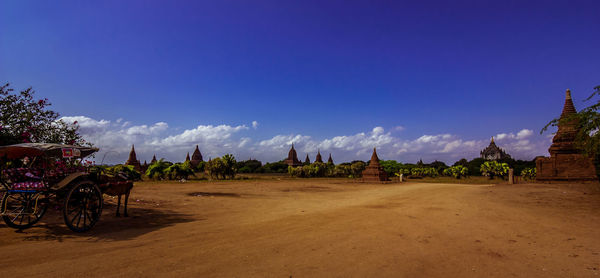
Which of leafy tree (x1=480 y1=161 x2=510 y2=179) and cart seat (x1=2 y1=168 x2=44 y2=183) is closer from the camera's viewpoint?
cart seat (x1=2 y1=168 x2=44 y2=183)

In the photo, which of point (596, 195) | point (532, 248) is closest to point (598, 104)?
point (596, 195)

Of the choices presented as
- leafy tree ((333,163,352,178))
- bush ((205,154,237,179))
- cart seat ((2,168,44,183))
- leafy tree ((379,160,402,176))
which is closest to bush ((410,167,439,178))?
leafy tree ((379,160,402,176))

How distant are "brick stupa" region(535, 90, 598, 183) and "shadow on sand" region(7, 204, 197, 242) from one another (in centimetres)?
2580

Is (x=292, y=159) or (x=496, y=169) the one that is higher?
(x=292, y=159)

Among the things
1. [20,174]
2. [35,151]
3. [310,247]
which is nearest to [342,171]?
[310,247]

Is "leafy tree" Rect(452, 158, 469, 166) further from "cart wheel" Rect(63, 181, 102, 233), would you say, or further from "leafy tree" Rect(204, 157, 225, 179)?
"cart wheel" Rect(63, 181, 102, 233)

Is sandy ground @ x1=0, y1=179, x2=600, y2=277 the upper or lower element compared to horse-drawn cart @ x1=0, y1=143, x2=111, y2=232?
lower

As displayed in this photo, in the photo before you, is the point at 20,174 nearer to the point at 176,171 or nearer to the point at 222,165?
the point at 176,171

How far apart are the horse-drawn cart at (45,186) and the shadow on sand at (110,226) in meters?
0.22

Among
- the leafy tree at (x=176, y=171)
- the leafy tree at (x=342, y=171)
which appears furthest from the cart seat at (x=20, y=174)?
the leafy tree at (x=342, y=171)

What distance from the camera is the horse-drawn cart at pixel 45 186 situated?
18.5ft

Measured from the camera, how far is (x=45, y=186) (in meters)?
5.72

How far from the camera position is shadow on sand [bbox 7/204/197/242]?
554 centimetres

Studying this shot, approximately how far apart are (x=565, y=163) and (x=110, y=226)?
2839 cm
